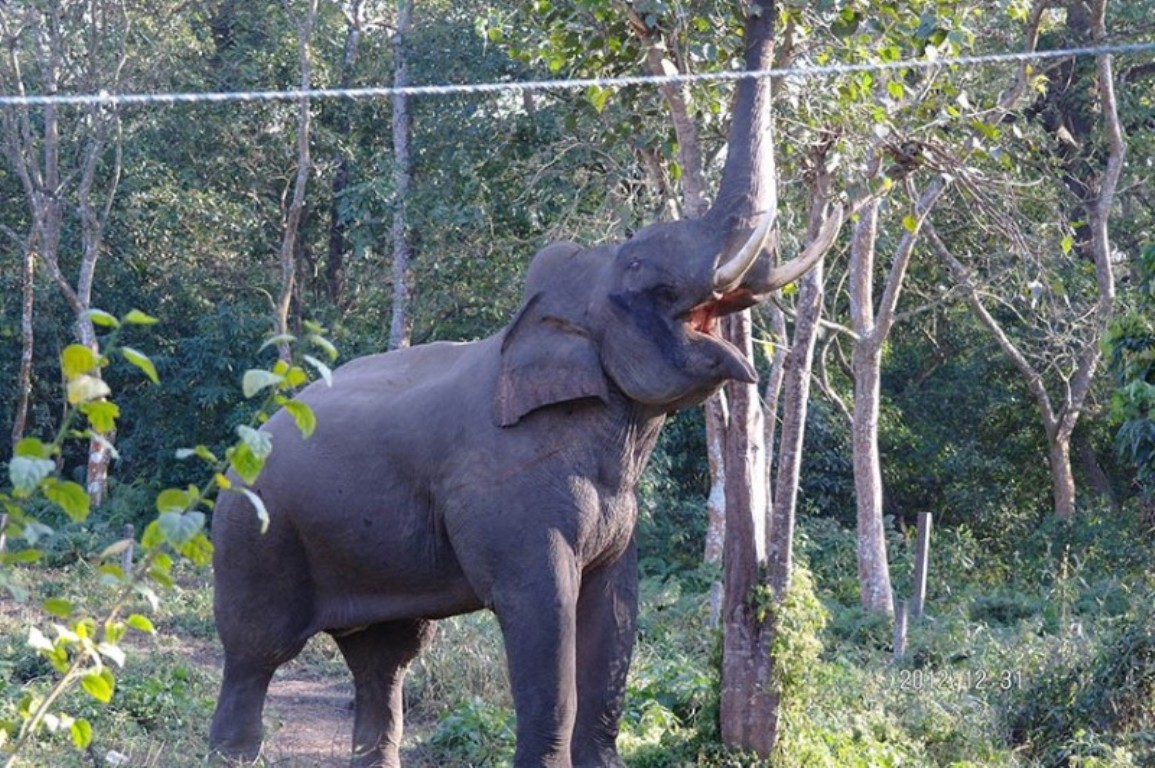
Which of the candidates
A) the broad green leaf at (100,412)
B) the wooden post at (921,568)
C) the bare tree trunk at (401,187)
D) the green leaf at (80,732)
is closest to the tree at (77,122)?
the bare tree trunk at (401,187)

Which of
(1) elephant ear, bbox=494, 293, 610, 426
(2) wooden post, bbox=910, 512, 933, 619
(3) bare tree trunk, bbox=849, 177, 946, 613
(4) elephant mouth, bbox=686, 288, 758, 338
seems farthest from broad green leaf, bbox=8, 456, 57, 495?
(3) bare tree trunk, bbox=849, 177, 946, 613

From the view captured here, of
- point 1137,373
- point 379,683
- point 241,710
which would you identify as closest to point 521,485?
point 379,683

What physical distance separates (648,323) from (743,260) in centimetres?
48

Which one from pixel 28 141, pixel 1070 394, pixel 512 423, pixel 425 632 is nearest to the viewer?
pixel 512 423

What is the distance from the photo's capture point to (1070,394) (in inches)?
754

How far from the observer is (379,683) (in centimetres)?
805

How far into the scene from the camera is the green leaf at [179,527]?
10.6 ft

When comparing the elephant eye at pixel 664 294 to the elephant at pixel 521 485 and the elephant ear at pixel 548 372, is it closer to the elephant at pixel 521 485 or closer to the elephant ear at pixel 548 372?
the elephant at pixel 521 485

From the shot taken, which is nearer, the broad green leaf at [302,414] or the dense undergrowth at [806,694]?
the broad green leaf at [302,414]

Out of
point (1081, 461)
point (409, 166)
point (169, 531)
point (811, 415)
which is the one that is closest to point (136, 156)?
point (409, 166)

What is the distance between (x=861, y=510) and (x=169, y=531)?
44.5ft

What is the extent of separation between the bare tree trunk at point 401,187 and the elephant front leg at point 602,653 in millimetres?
11485

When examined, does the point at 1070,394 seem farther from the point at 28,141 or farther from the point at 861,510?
the point at 28,141

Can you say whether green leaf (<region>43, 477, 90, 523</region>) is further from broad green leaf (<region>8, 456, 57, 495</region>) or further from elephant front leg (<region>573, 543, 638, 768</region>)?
elephant front leg (<region>573, 543, 638, 768</region>)
